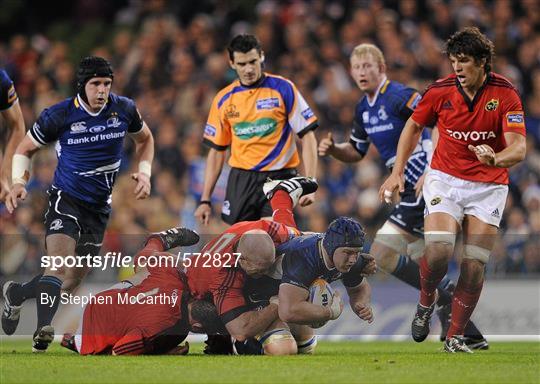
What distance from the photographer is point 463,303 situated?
9391 millimetres

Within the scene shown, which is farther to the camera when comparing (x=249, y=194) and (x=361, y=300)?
(x=249, y=194)

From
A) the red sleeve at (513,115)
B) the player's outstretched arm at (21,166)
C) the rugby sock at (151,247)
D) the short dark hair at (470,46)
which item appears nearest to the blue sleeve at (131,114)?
the player's outstretched arm at (21,166)

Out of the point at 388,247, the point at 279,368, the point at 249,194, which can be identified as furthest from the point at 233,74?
the point at 279,368

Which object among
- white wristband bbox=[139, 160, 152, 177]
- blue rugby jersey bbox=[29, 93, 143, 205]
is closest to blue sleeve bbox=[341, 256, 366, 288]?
white wristband bbox=[139, 160, 152, 177]

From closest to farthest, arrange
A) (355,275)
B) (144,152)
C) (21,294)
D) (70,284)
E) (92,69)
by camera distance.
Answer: (355,275) < (21,294) < (92,69) < (70,284) < (144,152)

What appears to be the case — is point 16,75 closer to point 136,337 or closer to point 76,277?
point 76,277

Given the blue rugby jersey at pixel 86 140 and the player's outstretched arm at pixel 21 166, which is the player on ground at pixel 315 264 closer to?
the blue rugby jersey at pixel 86 140

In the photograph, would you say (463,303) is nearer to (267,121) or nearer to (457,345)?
(457,345)

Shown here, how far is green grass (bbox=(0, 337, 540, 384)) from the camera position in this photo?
7.24 m

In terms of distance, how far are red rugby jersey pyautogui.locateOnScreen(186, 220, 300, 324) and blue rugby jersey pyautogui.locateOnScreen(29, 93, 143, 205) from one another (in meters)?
1.47

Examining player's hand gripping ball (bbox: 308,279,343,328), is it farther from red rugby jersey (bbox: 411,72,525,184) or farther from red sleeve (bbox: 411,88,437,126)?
red sleeve (bbox: 411,88,437,126)

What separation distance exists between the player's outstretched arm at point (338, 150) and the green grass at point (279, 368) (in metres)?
2.20

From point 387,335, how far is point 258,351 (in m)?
4.49

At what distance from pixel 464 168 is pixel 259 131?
8.15 feet
